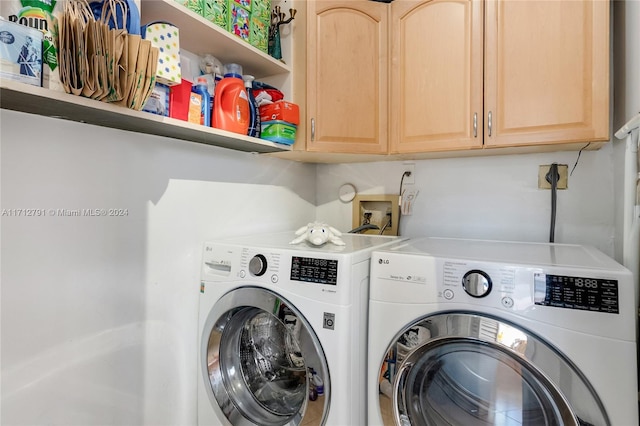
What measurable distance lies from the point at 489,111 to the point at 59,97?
1418 millimetres

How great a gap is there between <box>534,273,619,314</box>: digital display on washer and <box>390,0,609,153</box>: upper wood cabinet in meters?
0.63

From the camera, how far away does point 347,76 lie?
1.57 metres

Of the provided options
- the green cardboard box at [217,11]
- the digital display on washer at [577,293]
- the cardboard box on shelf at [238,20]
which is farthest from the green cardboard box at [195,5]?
the digital display on washer at [577,293]

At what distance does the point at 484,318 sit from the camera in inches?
37.3

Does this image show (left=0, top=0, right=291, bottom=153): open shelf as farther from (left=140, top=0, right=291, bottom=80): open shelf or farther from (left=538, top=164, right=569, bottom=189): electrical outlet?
(left=538, top=164, right=569, bottom=189): electrical outlet

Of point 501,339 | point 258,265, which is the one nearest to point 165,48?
point 258,265

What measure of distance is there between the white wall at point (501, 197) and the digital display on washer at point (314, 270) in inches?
35.3

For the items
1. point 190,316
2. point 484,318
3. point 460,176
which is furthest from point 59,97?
point 460,176

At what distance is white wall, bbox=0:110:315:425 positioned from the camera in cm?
93

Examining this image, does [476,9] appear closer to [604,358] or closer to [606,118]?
[606,118]

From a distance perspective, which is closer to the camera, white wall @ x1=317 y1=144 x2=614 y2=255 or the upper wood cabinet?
the upper wood cabinet

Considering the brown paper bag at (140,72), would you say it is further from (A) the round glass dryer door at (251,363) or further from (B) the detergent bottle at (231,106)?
(A) the round glass dryer door at (251,363)

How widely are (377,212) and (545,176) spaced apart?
834mm

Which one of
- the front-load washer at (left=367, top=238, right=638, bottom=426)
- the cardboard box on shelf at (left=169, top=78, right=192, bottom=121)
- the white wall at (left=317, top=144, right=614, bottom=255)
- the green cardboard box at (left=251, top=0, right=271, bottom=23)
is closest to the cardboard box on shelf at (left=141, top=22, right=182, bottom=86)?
the cardboard box on shelf at (left=169, top=78, right=192, bottom=121)
